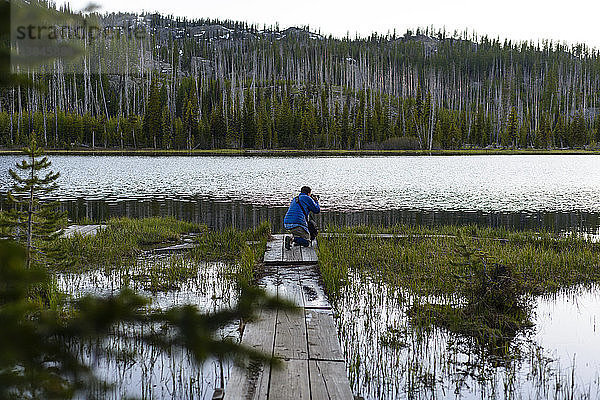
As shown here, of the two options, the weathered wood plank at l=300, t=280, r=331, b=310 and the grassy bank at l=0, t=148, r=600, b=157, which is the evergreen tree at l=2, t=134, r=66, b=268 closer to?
the weathered wood plank at l=300, t=280, r=331, b=310

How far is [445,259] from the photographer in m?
10.6

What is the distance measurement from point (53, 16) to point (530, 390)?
5.35 meters

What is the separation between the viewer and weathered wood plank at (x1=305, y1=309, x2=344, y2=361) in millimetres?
5293

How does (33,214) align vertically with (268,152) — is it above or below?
below

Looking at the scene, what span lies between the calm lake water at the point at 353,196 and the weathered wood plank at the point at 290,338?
36.7 feet

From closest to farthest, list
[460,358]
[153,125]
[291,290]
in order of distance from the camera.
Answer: [460,358] < [291,290] < [153,125]

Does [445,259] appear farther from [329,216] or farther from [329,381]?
[329,216]

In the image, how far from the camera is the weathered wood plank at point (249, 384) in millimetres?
4223

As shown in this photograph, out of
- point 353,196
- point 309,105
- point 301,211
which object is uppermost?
point 309,105

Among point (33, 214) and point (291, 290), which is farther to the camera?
point (33, 214)

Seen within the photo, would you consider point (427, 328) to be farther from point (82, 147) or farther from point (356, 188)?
point (82, 147)

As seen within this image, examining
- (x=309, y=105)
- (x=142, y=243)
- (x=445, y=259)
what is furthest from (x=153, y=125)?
(x=445, y=259)

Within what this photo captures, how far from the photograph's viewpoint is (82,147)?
247ft

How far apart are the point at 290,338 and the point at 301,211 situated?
5219 millimetres
